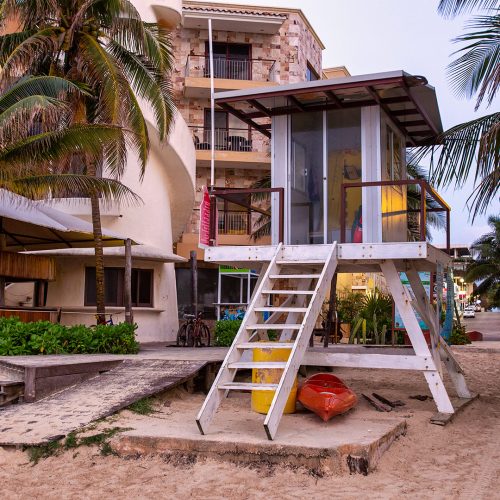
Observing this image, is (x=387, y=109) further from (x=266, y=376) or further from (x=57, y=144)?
(x=57, y=144)

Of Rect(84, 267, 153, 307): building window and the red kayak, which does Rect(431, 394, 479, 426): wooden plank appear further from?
Rect(84, 267, 153, 307): building window

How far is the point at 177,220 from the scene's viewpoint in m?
24.3

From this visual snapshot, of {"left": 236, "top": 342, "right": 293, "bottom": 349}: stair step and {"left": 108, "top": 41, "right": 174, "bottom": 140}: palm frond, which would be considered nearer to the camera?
{"left": 236, "top": 342, "right": 293, "bottom": 349}: stair step

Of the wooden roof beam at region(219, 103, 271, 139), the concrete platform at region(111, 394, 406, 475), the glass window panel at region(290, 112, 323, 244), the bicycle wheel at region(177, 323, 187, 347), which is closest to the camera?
the concrete platform at region(111, 394, 406, 475)

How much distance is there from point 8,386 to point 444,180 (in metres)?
7.45

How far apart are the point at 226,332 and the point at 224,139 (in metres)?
15.9

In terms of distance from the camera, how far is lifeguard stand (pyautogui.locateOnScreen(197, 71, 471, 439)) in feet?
31.8

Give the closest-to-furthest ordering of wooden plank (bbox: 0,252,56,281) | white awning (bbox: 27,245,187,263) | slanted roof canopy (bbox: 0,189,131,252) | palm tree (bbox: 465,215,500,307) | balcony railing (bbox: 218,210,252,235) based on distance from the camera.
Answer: slanted roof canopy (bbox: 0,189,131,252) < wooden plank (bbox: 0,252,56,281) < white awning (bbox: 27,245,187,263) < balcony railing (bbox: 218,210,252,235) < palm tree (bbox: 465,215,500,307)

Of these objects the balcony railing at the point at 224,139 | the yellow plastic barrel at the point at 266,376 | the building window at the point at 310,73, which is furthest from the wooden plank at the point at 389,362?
the building window at the point at 310,73

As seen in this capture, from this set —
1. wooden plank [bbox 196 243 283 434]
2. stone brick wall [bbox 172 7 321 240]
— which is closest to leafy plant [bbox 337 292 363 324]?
stone brick wall [bbox 172 7 321 240]

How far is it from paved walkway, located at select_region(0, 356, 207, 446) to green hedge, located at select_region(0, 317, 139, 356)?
0.79m

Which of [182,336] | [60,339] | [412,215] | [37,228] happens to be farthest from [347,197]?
[412,215]

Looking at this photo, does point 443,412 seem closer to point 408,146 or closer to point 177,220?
point 408,146

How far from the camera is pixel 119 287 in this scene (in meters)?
19.9
